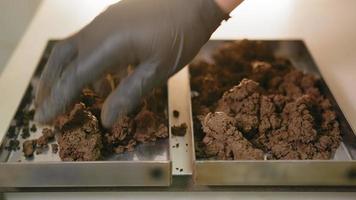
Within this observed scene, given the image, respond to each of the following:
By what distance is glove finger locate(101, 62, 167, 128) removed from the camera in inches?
35.1

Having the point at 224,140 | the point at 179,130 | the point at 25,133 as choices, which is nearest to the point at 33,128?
the point at 25,133

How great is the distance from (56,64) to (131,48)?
6.2 inches

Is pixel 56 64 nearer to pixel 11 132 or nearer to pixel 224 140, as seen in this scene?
pixel 11 132

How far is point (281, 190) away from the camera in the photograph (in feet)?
3.16

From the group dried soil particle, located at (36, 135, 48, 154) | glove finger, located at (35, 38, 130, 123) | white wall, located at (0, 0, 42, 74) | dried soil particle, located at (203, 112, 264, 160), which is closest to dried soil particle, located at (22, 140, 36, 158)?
dried soil particle, located at (36, 135, 48, 154)

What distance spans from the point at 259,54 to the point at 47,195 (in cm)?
72

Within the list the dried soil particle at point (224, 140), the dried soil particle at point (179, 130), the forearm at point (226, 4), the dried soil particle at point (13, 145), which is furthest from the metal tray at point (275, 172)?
the dried soil particle at point (13, 145)

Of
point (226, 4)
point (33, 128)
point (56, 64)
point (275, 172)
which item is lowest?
point (275, 172)

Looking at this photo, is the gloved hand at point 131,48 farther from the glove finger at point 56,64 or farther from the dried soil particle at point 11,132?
the dried soil particle at point 11,132

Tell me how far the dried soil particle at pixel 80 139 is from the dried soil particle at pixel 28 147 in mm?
69

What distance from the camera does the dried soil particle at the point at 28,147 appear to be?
102 cm

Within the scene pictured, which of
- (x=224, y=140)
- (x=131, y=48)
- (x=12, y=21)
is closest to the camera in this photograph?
(x=131, y=48)

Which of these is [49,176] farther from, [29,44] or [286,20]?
[286,20]

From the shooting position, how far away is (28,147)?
1.03 m
